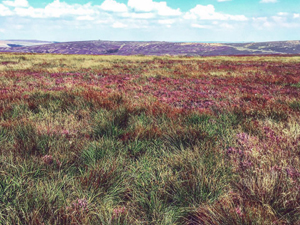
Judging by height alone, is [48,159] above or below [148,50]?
below

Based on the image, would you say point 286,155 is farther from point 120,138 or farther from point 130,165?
point 120,138

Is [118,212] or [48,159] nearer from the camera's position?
[118,212]

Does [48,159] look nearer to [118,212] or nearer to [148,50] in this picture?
[118,212]

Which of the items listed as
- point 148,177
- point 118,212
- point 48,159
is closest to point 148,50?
point 48,159

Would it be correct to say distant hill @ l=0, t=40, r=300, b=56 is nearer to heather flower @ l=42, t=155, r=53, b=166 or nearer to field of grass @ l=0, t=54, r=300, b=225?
field of grass @ l=0, t=54, r=300, b=225

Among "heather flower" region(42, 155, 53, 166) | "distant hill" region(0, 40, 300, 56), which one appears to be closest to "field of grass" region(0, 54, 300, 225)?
"heather flower" region(42, 155, 53, 166)

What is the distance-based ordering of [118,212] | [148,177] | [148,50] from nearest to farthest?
[118,212] < [148,177] < [148,50]

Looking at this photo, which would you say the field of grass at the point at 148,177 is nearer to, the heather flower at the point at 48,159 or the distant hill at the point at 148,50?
the heather flower at the point at 48,159

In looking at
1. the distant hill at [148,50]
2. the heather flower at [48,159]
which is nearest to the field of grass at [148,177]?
the heather flower at [48,159]

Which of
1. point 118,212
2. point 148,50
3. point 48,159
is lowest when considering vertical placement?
point 118,212

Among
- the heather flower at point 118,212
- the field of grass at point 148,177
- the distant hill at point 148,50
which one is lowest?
the heather flower at point 118,212

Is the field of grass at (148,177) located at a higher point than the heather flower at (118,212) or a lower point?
higher

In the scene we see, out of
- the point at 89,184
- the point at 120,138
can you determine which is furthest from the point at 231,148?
the point at 89,184

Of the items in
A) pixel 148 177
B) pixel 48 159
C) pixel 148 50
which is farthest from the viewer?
pixel 148 50
